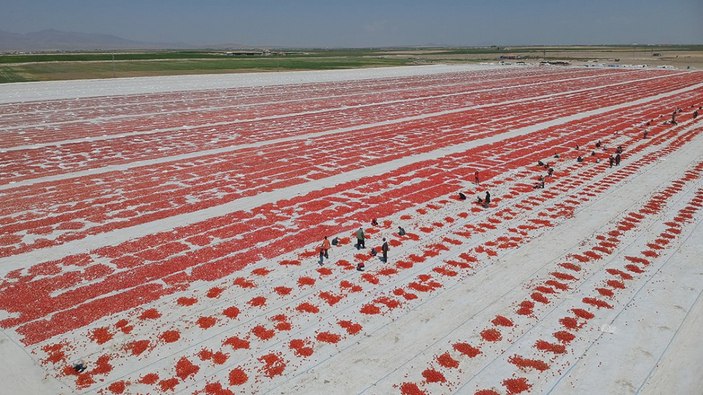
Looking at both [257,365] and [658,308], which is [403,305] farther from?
[658,308]

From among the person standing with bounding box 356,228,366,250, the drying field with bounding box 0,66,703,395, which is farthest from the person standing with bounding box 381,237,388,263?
the person standing with bounding box 356,228,366,250

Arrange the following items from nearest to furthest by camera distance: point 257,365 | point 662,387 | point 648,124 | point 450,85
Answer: point 662,387
point 257,365
point 648,124
point 450,85

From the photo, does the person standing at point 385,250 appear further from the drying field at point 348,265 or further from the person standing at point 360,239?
the person standing at point 360,239

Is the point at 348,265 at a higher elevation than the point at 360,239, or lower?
lower

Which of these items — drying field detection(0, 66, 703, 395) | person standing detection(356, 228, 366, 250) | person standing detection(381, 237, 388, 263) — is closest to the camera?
drying field detection(0, 66, 703, 395)

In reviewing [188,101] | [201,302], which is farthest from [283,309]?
[188,101]

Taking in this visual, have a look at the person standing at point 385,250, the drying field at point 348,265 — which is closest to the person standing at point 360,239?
the drying field at point 348,265

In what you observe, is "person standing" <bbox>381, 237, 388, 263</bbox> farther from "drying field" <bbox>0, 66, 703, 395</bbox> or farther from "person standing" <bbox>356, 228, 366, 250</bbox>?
"person standing" <bbox>356, 228, 366, 250</bbox>

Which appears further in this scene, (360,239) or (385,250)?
(360,239)
